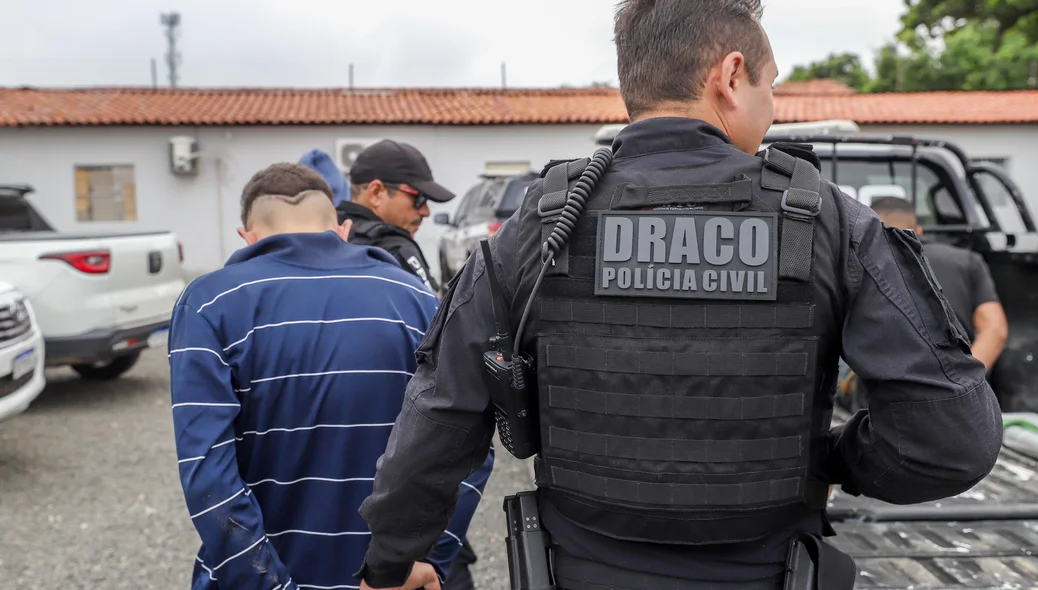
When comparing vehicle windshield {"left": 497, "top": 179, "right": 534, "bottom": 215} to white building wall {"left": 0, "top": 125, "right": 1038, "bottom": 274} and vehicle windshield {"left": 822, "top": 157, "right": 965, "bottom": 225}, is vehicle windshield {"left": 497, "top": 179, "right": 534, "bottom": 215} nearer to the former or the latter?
vehicle windshield {"left": 822, "top": 157, "right": 965, "bottom": 225}

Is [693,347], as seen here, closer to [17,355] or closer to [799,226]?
[799,226]

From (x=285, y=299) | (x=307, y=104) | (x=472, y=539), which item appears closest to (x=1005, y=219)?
(x=307, y=104)

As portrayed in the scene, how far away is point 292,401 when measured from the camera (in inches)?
82.4

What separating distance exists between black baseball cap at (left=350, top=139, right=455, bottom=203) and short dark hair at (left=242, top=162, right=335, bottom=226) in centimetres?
120

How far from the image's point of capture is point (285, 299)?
2129 mm

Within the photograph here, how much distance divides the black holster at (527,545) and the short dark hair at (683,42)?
785 mm

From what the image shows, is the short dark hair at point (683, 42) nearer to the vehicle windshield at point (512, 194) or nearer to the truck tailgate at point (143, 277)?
the truck tailgate at point (143, 277)

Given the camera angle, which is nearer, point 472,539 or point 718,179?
point 718,179

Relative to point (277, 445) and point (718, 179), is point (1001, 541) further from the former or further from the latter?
point (277, 445)

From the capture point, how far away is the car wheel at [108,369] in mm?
7961

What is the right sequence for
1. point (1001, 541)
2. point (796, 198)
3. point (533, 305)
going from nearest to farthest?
point (796, 198) < point (533, 305) < point (1001, 541)

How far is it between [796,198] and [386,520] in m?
0.92

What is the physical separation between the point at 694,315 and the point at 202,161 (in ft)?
64.7

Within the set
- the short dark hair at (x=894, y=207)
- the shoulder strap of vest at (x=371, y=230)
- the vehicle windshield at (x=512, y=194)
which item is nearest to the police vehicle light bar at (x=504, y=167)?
the vehicle windshield at (x=512, y=194)
